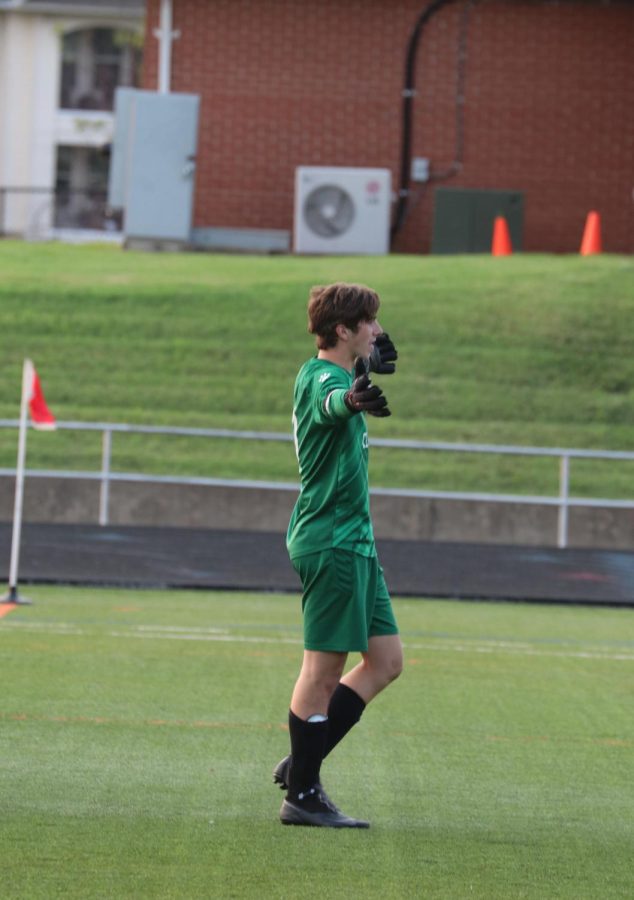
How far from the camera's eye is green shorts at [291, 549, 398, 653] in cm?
575

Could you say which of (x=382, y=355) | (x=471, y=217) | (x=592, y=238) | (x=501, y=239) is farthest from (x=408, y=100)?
(x=382, y=355)

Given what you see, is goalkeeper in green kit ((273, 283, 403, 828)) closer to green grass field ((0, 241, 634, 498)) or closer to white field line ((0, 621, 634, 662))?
white field line ((0, 621, 634, 662))

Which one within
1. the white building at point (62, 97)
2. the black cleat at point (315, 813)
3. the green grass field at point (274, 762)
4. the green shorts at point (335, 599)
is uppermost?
the white building at point (62, 97)

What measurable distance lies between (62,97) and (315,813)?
52973 millimetres

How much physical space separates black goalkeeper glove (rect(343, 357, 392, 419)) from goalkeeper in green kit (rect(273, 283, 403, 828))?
0.71 feet

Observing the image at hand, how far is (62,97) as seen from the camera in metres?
56.8

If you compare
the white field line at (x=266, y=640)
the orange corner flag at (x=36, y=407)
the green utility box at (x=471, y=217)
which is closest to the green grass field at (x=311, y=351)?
the green utility box at (x=471, y=217)

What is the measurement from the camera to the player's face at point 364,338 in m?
5.79

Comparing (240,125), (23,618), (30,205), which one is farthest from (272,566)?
(30,205)

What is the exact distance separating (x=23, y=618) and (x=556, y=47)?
21.6 meters

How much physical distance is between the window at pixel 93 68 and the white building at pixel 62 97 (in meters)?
0.03

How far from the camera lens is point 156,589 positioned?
48.4ft

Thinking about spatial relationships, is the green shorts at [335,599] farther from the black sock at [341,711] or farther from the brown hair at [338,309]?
the brown hair at [338,309]

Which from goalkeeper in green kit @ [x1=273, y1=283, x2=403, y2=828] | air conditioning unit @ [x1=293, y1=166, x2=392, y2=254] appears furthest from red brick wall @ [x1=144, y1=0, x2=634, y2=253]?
goalkeeper in green kit @ [x1=273, y1=283, x2=403, y2=828]
